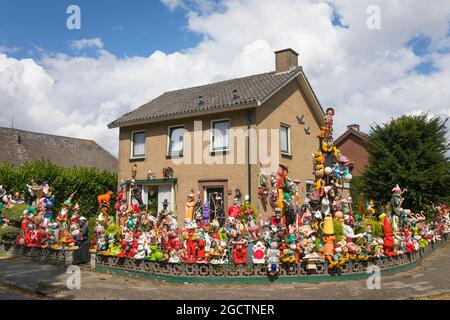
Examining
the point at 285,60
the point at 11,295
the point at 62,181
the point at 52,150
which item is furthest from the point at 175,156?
the point at 52,150

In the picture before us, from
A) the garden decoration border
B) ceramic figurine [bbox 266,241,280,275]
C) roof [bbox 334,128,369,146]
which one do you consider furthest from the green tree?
ceramic figurine [bbox 266,241,280,275]

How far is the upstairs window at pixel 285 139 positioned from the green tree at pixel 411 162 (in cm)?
673

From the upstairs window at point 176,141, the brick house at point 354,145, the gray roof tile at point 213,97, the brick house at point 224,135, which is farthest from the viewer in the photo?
the brick house at point 354,145

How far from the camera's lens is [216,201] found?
51.1ft

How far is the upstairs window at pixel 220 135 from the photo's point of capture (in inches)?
619

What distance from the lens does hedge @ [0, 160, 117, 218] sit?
18.9m

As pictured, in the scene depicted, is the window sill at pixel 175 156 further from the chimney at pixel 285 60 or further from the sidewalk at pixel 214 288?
the sidewalk at pixel 214 288

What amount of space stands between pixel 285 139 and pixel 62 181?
12612mm

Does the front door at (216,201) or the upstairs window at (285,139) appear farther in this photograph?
the upstairs window at (285,139)

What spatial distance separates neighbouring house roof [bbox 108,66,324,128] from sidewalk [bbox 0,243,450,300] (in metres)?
8.25

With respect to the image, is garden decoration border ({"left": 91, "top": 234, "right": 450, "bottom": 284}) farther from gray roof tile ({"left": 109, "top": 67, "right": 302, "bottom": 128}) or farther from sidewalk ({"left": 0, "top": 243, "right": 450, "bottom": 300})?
gray roof tile ({"left": 109, "top": 67, "right": 302, "bottom": 128})

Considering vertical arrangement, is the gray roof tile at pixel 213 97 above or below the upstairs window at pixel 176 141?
above

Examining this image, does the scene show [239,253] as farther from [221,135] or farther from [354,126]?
[354,126]

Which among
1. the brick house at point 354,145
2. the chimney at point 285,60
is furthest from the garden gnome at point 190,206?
the brick house at point 354,145
